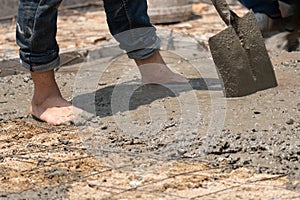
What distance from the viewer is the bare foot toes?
3.05m

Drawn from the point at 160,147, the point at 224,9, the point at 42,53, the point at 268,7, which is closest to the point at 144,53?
the point at 224,9

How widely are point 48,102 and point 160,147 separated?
0.74 metres

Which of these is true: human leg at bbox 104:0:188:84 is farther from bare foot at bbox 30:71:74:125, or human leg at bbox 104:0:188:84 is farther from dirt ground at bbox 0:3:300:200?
bare foot at bbox 30:71:74:125

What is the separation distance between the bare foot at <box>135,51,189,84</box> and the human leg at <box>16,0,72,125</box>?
1.60ft

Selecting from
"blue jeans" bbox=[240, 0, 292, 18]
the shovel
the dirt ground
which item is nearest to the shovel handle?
the shovel

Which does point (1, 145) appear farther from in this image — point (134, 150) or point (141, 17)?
point (141, 17)

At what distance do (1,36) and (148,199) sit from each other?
3.33 m

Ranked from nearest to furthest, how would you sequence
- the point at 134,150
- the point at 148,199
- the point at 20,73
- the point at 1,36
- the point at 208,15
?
1. the point at 148,199
2. the point at 134,150
3. the point at 20,73
4. the point at 1,36
5. the point at 208,15

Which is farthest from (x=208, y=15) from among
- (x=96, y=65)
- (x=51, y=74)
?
(x=51, y=74)

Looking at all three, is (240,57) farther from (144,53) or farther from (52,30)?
(52,30)

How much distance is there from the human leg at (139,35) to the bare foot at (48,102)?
471 mm

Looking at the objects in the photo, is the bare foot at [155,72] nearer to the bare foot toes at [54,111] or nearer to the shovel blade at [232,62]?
the shovel blade at [232,62]

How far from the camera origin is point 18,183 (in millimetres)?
2371

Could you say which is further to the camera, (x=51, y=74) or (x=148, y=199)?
(x=51, y=74)
